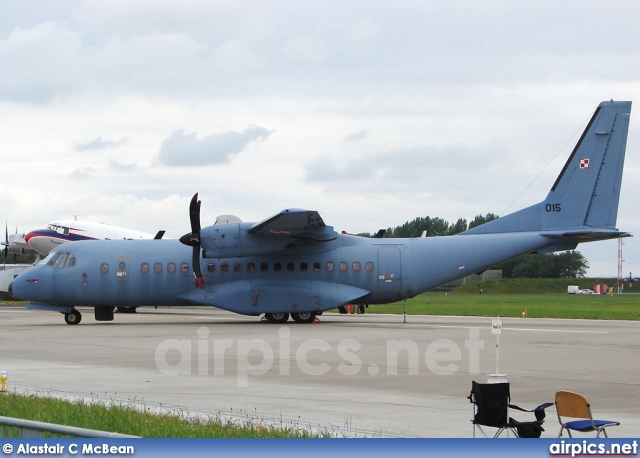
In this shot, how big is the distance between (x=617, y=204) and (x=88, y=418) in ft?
91.7

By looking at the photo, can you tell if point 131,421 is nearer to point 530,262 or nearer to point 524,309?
point 524,309

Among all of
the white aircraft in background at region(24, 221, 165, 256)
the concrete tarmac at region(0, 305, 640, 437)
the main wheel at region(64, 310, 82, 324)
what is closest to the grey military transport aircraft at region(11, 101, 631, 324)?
the main wheel at region(64, 310, 82, 324)

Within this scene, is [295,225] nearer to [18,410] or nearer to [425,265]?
[425,265]

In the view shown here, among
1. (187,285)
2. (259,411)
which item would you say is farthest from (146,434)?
(187,285)

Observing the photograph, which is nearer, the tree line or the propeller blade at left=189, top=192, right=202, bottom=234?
the propeller blade at left=189, top=192, right=202, bottom=234

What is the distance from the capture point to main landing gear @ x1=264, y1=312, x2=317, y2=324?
118 feet

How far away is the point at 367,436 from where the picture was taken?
34.9 ft

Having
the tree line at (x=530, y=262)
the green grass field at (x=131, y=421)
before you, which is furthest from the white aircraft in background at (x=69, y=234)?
the tree line at (x=530, y=262)

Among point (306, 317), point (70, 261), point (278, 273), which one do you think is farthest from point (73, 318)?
point (306, 317)

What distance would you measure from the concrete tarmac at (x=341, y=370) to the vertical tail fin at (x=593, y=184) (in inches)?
194

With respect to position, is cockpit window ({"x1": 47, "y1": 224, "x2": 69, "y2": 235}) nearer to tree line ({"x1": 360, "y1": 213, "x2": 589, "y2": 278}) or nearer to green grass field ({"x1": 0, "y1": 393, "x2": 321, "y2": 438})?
green grass field ({"x1": 0, "y1": 393, "x2": 321, "y2": 438})

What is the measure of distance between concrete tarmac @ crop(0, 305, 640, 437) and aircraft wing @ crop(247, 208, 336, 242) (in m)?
3.93

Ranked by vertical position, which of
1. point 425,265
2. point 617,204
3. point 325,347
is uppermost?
point 617,204

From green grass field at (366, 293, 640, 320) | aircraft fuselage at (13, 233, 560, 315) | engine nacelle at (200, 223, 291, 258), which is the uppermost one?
engine nacelle at (200, 223, 291, 258)
